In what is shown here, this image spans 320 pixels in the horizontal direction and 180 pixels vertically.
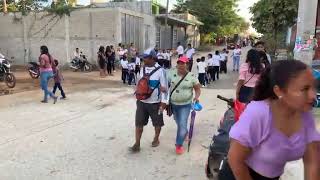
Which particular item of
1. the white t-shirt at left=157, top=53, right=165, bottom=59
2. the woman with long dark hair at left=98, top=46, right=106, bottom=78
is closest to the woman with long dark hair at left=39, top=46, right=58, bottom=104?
the woman with long dark hair at left=98, top=46, right=106, bottom=78

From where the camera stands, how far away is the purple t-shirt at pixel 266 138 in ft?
6.72

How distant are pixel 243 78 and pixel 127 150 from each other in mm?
2041

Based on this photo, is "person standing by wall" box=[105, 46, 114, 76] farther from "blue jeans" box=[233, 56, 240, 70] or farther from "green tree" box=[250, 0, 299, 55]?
"green tree" box=[250, 0, 299, 55]

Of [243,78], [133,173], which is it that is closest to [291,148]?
[133,173]

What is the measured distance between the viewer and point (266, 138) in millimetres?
2072

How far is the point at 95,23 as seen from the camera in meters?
22.2

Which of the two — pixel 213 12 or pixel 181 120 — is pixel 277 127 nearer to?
pixel 181 120

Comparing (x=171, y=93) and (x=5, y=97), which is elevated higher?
(x=171, y=93)

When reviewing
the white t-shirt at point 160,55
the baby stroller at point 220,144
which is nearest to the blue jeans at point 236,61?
the white t-shirt at point 160,55

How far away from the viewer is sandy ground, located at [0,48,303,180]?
5434 millimetres

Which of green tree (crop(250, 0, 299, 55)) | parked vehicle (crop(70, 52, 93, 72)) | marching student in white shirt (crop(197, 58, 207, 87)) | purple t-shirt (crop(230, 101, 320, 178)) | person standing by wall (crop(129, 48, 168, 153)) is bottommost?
parked vehicle (crop(70, 52, 93, 72))

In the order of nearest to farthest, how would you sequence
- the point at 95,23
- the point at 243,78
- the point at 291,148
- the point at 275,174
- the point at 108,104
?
the point at 291,148 → the point at 275,174 → the point at 243,78 → the point at 108,104 → the point at 95,23

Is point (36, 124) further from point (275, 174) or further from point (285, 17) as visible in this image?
point (285, 17)

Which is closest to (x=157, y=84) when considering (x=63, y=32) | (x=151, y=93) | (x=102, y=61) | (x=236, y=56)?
(x=151, y=93)
